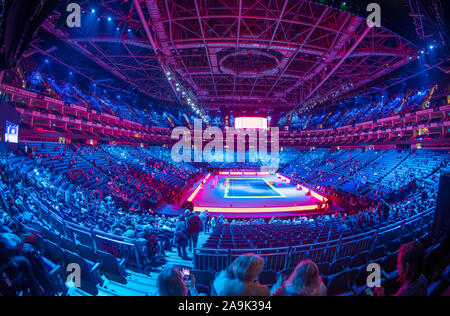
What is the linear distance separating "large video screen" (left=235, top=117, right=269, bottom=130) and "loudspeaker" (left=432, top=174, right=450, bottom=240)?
34147mm

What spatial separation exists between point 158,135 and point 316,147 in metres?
39.7

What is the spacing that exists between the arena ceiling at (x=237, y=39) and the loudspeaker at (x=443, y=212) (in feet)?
27.8

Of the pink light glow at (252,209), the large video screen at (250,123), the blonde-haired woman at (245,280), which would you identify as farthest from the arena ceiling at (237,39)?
the pink light glow at (252,209)

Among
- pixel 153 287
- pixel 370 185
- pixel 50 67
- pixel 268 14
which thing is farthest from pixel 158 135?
pixel 153 287

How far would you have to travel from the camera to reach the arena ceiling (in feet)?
40.3

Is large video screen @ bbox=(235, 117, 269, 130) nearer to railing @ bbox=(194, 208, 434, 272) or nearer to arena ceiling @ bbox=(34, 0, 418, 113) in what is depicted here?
arena ceiling @ bbox=(34, 0, 418, 113)

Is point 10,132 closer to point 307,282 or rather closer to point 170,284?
point 170,284

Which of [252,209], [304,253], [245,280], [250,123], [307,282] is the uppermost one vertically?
[250,123]

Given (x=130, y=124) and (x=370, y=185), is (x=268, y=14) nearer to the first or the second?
(x=370, y=185)

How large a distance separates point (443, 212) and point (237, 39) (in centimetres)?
1490

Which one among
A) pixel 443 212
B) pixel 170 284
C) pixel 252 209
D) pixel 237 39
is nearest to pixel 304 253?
pixel 443 212

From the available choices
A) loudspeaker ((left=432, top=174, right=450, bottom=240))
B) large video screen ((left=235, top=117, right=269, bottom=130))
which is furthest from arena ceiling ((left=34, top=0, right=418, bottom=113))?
large video screen ((left=235, top=117, right=269, bottom=130))

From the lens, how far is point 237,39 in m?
14.2
